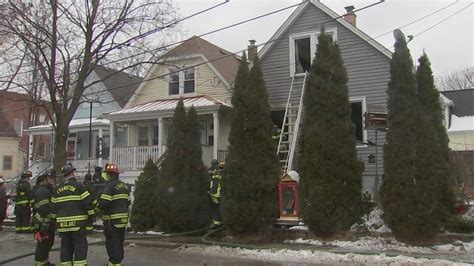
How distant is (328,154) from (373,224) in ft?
6.71

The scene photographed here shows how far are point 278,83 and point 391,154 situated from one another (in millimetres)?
8548

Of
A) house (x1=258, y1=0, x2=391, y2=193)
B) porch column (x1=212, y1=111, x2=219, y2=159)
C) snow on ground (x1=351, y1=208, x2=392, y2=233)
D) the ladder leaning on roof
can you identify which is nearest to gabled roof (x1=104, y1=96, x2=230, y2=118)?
porch column (x1=212, y1=111, x2=219, y2=159)

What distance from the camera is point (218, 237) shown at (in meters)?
12.9

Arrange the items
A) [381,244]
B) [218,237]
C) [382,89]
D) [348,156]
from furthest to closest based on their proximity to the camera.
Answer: [382,89] < [218,237] < [348,156] < [381,244]

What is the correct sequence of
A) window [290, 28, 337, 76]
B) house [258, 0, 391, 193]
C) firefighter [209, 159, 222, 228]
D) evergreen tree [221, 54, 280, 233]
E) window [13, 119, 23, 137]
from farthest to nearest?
window [13, 119, 23, 137], window [290, 28, 337, 76], house [258, 0, 391, 193], firefighter [209, 159, 222, 228], evergreen tree [221, 54, 280, 233]

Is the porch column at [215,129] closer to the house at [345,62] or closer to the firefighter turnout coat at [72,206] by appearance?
the house at [345,62]

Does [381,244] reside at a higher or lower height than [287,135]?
lower

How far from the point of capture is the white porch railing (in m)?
→ 20.8

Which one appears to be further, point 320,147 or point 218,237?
point 218,237

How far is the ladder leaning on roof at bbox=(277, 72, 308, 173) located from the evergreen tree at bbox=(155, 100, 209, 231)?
289 centimetres

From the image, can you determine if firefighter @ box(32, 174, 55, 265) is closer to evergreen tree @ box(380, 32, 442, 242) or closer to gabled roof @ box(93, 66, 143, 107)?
evergreen tree @ box(380, 32, 442, 242)

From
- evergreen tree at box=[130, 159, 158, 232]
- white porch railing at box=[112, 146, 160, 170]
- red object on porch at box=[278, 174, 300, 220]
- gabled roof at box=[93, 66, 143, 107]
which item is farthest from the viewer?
gabled roof at box=[93, 66, 143, 107]

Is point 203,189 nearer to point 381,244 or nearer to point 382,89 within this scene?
point 381,244

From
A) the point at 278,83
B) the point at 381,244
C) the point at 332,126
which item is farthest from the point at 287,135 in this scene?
the point at 381,244
